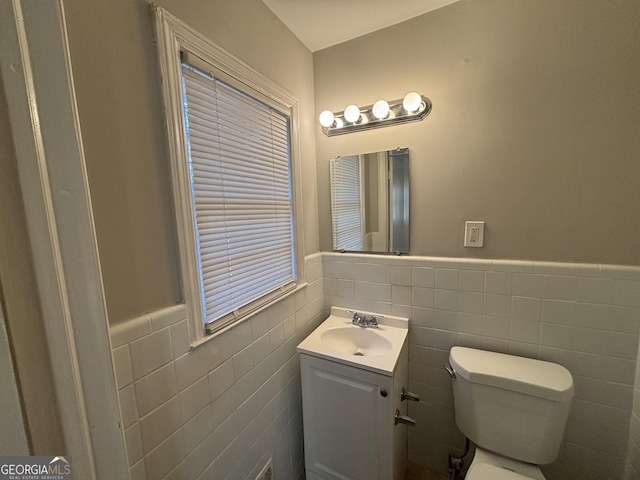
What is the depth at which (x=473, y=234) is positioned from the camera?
1.19 m

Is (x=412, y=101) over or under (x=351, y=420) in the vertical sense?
over

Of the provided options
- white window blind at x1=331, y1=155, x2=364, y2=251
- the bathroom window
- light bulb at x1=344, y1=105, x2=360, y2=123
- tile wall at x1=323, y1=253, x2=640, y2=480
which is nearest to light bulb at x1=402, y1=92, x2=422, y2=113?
light bulb at x1=344, y1=105, x2=360, y2=123

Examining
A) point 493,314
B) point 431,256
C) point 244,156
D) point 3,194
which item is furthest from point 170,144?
point 493,314

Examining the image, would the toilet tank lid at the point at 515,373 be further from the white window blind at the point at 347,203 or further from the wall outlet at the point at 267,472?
the wall outlet at the point at 267,472

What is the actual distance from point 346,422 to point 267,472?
0.42 metres

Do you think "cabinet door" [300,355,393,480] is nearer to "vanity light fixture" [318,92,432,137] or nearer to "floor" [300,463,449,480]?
"floor" [300,463,449,480]

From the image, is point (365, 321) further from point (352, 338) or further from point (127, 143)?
point (127, 143)

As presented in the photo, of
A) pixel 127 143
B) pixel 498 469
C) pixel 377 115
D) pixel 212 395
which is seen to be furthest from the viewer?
pixel 377 115

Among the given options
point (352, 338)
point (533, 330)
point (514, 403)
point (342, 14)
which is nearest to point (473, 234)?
point (533, 330)

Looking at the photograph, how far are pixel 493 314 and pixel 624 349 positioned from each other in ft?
1.50

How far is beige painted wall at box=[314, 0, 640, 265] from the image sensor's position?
95cm

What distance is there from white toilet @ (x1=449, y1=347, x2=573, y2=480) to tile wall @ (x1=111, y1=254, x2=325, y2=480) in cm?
82

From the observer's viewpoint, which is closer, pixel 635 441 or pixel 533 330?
pixel 635 441

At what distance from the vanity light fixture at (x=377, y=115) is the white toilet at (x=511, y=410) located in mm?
1190
